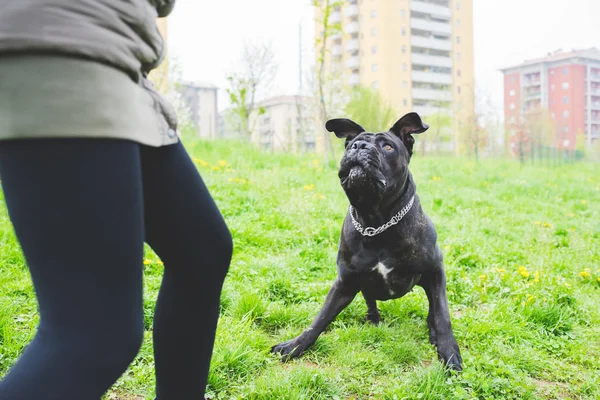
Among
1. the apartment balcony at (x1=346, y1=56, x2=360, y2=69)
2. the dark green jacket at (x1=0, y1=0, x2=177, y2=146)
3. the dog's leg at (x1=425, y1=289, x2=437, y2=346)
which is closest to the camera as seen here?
the dark green jacket at (x1=0, y1=0, x2=177, y2=146)

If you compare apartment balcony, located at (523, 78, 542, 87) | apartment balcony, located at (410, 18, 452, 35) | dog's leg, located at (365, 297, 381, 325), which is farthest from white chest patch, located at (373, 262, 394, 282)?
apartment balcony, located at (410, 18, 452, 35)

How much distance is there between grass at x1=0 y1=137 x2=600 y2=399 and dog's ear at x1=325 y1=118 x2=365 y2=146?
112 cm

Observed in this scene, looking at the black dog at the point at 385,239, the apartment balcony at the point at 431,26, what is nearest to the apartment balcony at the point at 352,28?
the apartment balcony at the point at 431,26

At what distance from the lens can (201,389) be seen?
4.75ft

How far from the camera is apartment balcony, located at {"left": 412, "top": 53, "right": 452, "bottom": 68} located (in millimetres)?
61625

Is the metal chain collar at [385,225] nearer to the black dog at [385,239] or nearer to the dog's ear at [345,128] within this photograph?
the black dog at [385,239]

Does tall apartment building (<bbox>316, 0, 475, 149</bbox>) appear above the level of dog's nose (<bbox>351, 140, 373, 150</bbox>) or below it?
above

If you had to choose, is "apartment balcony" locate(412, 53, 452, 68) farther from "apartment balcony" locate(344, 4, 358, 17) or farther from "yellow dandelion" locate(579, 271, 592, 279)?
"yellow dandelion" locate(579, 271, 592, 279)

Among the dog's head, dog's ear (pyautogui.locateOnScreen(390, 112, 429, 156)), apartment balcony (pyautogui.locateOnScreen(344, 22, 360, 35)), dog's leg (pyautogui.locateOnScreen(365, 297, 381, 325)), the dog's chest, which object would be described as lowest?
dog's leg (pyautogui.locateOnScreen(365, 297, 381, 325))

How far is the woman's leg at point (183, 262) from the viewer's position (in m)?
1.20

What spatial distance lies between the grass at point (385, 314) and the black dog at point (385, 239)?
15 centimetres

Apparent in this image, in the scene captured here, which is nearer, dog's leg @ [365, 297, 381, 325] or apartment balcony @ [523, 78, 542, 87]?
dog's leg @ [365, 297, 381, 325]

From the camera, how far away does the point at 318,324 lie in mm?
2854

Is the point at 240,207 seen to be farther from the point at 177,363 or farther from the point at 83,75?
the point at 83,75
